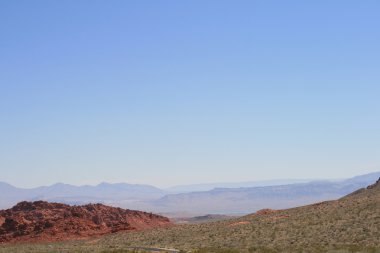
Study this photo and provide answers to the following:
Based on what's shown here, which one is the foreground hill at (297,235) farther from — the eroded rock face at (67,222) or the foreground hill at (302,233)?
the eroded rock face at (67,222)

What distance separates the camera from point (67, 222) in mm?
74375

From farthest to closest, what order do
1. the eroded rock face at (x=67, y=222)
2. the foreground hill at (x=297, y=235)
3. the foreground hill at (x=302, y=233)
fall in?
the eroded rock face at (x=67, y=222), the foreground hill at (x=302, y=233), the foreground hill at (x=297, y=235)

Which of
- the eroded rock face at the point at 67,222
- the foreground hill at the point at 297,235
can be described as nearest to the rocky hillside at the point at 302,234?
the foreground hill at the point at 297,235

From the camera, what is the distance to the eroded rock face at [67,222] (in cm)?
7062

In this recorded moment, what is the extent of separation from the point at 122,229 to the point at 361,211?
33.5 meters

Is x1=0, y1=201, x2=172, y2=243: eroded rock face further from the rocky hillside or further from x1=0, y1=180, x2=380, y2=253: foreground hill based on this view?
the rocky hillside

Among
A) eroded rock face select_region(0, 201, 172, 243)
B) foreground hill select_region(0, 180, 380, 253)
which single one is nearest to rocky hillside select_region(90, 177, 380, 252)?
foreground hill select_region(0, 180, 380, 253)

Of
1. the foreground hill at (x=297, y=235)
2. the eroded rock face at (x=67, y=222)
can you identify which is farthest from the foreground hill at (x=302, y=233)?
the eroded rock face at (x=67, y=222)

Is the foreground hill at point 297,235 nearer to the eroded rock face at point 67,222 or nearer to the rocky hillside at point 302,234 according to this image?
the rocky hillside at point 302,234

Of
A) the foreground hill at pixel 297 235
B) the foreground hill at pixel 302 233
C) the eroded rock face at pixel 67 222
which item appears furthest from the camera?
the eroded rock face at pixel 67 222

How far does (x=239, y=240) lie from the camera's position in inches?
1745

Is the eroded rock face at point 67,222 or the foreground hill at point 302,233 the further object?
the eroded rock face at point 67,222

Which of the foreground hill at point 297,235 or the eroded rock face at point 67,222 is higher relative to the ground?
the eroded rock face at point 67,222

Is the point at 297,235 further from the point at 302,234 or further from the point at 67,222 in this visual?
the point at 67,222
